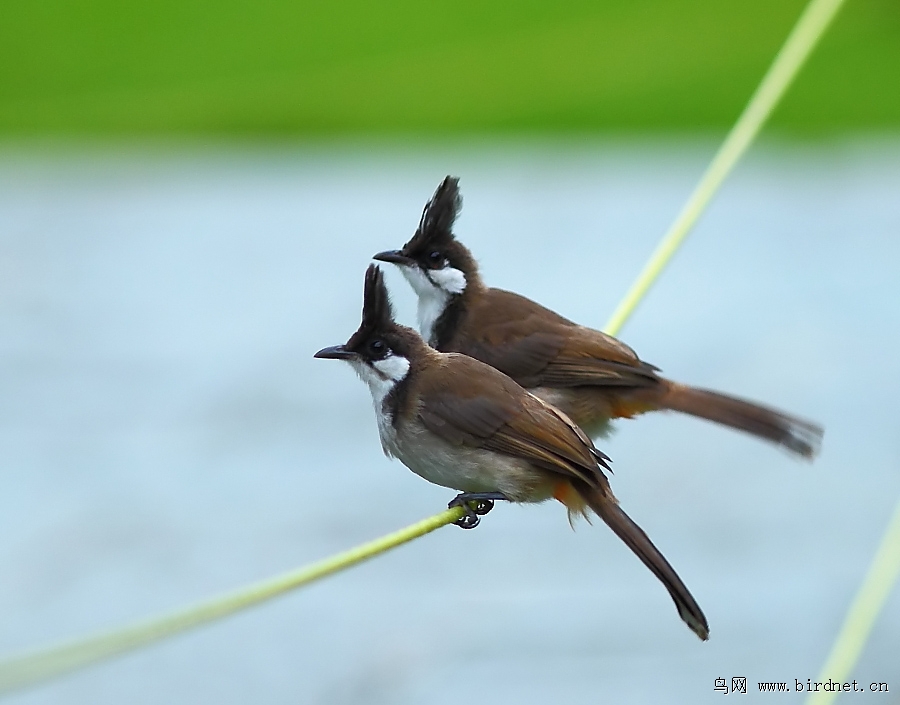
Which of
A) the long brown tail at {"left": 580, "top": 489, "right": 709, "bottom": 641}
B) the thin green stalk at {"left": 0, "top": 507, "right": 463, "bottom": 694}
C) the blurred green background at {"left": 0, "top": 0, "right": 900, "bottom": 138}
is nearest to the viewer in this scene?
the thin green stalk at {"left": 0, "top": 507, "right": 463, "bottom": 694}

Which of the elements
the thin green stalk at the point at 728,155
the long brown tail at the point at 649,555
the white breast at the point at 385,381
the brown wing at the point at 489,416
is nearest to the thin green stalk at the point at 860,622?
the long brown tail at the point at 649,555

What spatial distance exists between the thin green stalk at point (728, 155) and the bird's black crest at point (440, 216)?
341mm

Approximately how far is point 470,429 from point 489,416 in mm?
39

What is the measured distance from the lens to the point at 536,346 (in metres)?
3.21

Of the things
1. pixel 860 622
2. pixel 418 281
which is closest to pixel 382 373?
pixel 418 281

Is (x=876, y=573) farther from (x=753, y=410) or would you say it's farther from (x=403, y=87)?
(x=403, y=87)

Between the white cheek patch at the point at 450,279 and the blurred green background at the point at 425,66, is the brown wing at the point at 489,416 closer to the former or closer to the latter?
the white cheek patch at the point at 450,279

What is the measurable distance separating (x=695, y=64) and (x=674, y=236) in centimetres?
717

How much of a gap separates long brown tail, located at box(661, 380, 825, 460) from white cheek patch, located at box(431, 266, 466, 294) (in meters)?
0.51

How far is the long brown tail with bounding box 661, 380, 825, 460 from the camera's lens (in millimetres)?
2303

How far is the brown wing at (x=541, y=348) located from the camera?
312cm

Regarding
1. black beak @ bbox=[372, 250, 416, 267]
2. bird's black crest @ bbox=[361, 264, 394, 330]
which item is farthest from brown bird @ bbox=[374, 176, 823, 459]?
bird's black crest @ bbox=[361, 264, 394, 330]

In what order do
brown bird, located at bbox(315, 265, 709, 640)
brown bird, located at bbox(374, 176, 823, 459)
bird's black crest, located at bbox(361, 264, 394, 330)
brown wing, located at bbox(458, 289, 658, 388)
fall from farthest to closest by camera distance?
1. brown wing, located at bbox(458, 289, 658, 388)
2. brown bird, located at bbox(374, 176, 823, 459)
3. brown bird, located at bbox(315, 265, 709, 640)
4. bird's black crest, located at bbox(361, 264, 394, 330)

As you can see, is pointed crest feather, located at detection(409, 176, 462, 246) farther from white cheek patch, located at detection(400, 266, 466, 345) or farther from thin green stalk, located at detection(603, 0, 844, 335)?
thin green stalk, located at detection(603, 0, 844, 335)
